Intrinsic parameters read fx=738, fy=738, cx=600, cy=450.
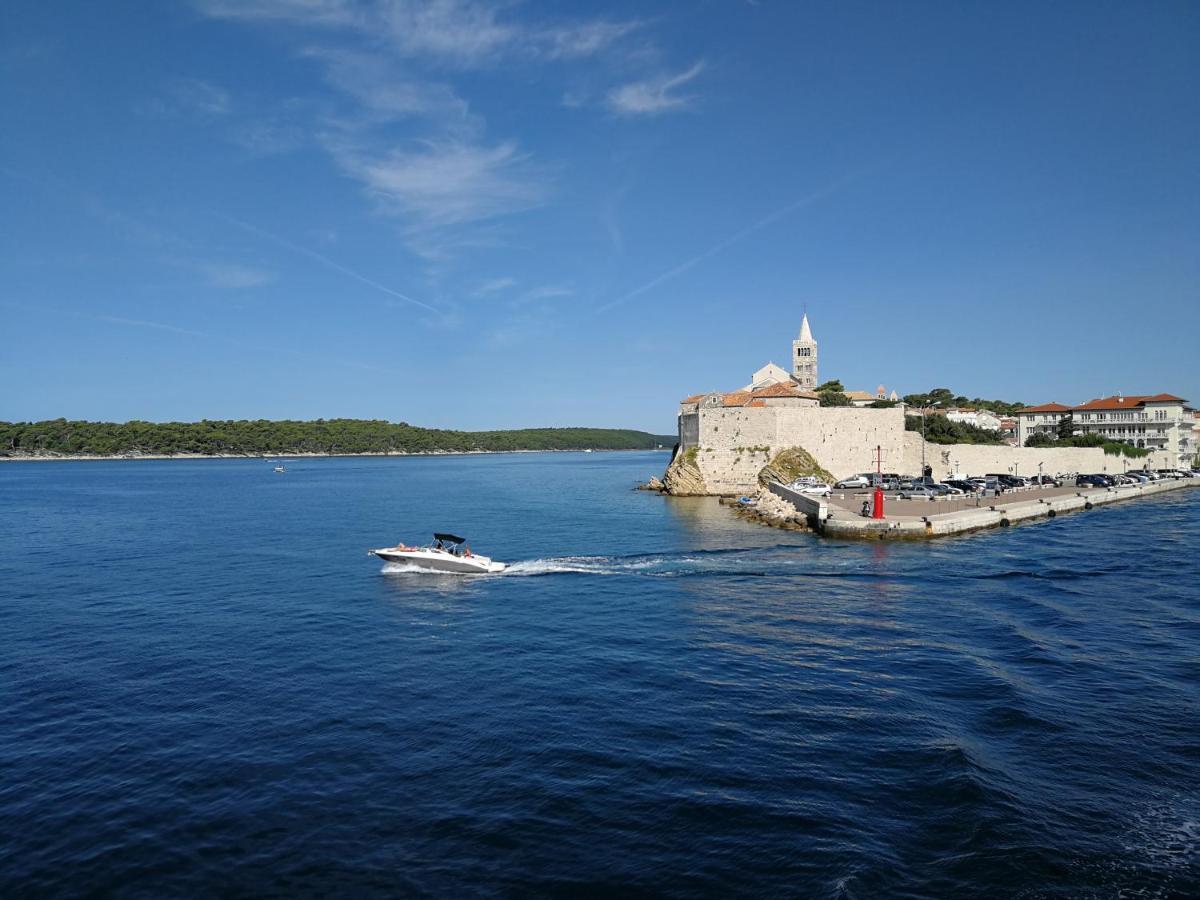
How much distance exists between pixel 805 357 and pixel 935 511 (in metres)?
71.3

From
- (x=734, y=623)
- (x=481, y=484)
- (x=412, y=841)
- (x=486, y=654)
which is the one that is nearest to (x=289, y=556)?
(x=486, y=654)

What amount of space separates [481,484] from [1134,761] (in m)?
80.9

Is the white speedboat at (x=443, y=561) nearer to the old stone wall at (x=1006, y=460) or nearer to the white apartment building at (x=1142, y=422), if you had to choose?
the old stone wall at (x=1006, y=460)

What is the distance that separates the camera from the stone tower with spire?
108m

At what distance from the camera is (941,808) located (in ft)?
32.1

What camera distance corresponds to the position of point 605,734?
1244 centimetres

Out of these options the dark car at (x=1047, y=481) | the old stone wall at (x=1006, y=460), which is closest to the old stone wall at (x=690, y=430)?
the old stone wall at (x=1006, y=460)

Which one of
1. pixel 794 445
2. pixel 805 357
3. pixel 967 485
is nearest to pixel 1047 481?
pixel 967 485

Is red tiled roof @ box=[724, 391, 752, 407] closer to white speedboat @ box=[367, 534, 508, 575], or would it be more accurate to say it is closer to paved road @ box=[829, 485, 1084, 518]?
paved road @ box=[829, 485, 1084, 518]

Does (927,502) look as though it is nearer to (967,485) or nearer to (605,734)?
(967,485)

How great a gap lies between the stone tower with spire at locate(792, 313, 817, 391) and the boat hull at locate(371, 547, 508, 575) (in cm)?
8666

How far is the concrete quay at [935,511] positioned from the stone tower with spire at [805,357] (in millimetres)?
50730

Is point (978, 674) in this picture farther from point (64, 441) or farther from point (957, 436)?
point (64, 441)

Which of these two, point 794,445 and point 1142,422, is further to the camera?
point 1142,422
